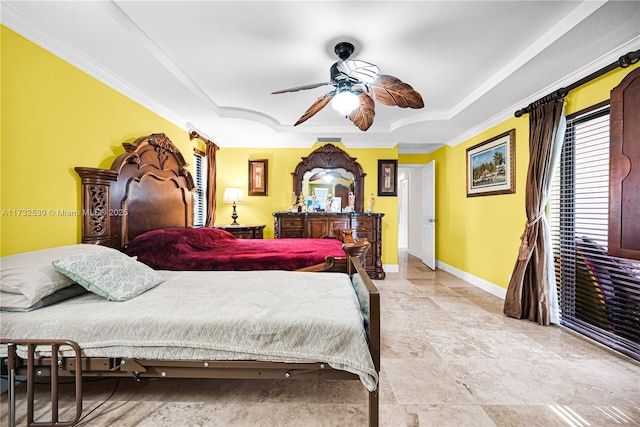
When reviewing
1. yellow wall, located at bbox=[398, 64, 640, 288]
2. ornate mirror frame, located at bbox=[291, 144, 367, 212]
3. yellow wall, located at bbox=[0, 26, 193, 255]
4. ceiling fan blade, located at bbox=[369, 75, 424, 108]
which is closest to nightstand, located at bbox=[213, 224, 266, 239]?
ornate mirror frame, located at bbox=[291, 144, 367, 212]

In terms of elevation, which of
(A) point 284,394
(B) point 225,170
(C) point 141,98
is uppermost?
(C) point 141,98

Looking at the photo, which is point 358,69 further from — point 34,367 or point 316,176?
point 316,176

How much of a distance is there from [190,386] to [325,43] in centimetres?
272

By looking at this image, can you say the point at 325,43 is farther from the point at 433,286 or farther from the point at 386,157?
the point at 433,286

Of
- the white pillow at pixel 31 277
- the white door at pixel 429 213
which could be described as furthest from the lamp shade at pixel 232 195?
the white door at pixel 429 213

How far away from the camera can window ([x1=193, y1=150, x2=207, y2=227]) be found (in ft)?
14.8

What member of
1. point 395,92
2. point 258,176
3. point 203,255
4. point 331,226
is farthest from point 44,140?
point 331,226

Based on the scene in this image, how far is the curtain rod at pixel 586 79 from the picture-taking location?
1994 mm

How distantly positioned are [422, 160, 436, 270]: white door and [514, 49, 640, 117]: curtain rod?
7.83ft

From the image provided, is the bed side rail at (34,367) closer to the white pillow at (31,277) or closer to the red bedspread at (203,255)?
the white pillow at (31,277)

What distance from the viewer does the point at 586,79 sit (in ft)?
7.96

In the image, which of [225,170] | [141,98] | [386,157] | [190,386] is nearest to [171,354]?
[190,386]

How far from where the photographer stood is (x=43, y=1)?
5.48 ft

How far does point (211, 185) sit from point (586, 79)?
4824 millimetres
